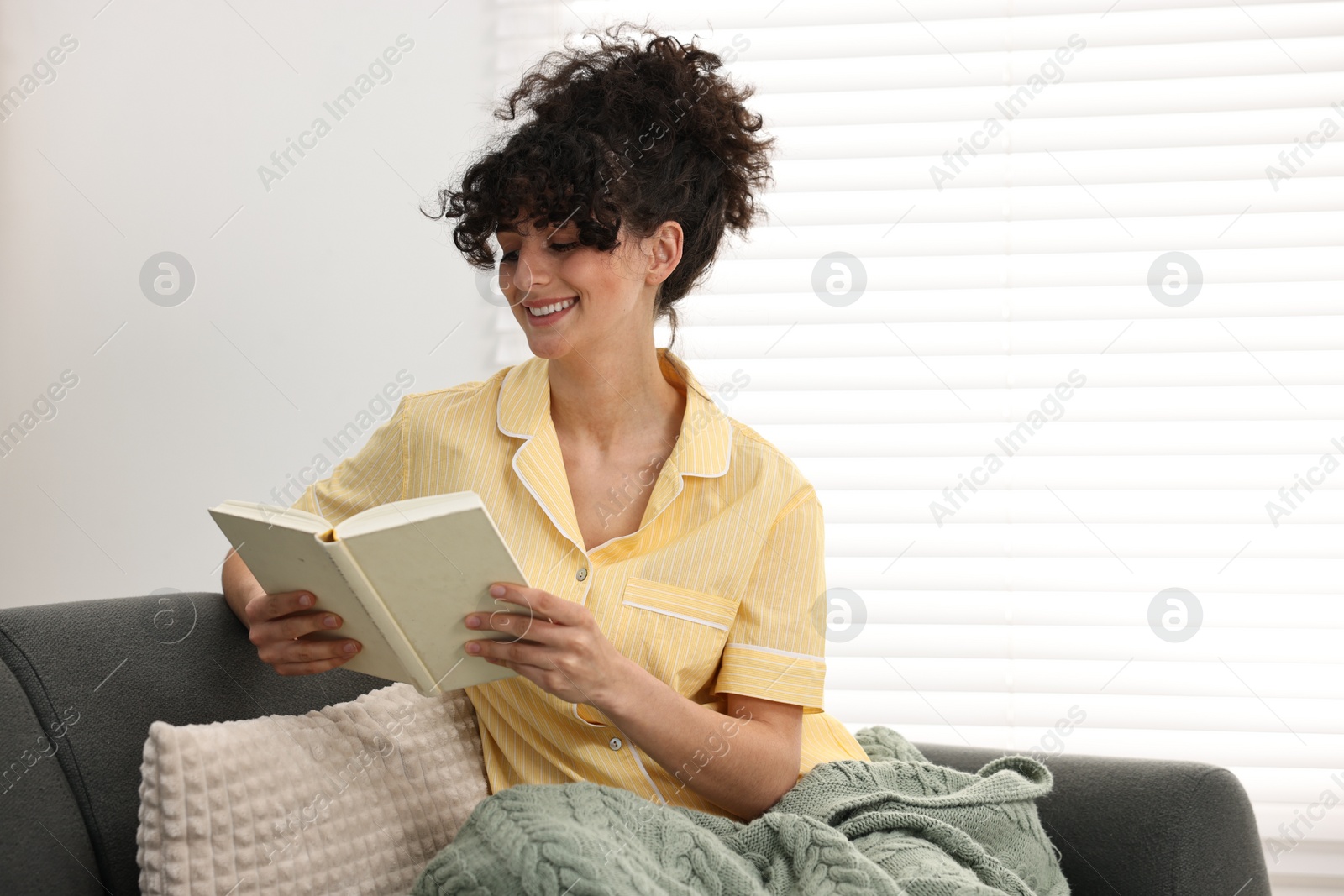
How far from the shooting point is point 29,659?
1.12 m

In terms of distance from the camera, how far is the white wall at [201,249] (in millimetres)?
2209

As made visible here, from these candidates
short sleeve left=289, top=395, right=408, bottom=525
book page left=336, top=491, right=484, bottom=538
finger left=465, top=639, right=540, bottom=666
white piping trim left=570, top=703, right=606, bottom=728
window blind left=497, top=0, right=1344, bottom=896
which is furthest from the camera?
window blind left=497, top=0, right=1344, bottom=896

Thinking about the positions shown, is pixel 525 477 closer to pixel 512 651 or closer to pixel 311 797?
pixel 512 651

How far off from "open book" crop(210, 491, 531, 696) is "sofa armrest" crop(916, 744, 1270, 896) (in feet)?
2.93

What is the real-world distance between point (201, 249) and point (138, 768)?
4.52ft

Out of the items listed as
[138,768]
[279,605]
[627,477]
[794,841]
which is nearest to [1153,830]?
[794,841]

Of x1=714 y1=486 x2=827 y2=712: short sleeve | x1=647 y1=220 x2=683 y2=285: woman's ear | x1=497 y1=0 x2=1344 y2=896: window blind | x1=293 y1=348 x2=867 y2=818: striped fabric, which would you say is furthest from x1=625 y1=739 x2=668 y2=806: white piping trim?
x1=497 y1=0 x2=1344 y2=896: window blind

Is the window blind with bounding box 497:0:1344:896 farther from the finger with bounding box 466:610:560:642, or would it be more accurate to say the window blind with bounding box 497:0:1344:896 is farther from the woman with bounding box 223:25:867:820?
the finger with bounding box 466:610:560:642

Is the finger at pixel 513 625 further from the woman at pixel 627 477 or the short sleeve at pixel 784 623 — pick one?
the short sleeve at pixel 784 623

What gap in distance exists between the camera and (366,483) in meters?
1.45

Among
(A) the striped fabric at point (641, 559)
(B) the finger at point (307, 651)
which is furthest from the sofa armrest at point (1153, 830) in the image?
(B) the finger at point (307, 651)

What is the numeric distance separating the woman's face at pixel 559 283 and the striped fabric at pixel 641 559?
0.42 ft

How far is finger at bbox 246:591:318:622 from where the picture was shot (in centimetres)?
113

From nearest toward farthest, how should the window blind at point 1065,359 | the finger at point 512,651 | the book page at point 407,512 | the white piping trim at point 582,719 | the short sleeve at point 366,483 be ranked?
the book page at point 407,512 → the finger at point 512,651 → the white piping trim at point 582,719 → the short sleeve at point 366,483 → the window blind at point 1065,359
